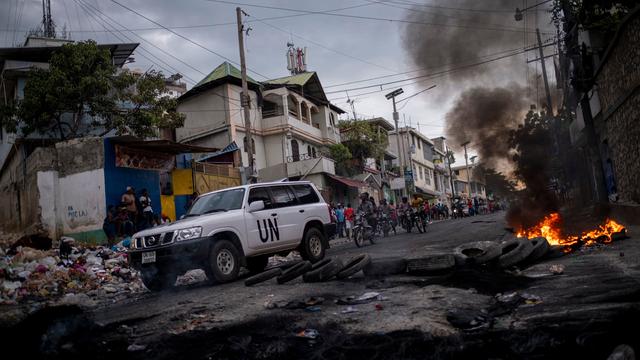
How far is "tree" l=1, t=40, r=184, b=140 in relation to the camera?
18.8 metres

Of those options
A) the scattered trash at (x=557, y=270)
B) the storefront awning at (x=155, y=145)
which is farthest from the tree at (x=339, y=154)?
the scattered trash at (x=557, y=270)

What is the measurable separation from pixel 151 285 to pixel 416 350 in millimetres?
6453

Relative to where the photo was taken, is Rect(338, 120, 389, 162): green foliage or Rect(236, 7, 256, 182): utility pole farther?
Rect(338, 120, 389, 162): green foliage

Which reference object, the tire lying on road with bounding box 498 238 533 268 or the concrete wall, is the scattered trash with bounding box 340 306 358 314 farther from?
the concrete wall

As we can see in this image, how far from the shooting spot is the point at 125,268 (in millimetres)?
12383

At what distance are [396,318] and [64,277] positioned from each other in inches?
336

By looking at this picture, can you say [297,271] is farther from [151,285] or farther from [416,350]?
[416,350]

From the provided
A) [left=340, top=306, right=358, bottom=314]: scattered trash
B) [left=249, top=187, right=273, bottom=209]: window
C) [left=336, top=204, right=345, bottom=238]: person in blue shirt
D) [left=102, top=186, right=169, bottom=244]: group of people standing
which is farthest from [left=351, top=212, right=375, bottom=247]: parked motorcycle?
[left=340, top=306, right=358, bottom=314]: scattered trash

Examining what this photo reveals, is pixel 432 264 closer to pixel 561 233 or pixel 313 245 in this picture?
pixel 313 245

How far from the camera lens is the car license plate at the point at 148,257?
8.23 metres

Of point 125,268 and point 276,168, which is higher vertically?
point 276,168

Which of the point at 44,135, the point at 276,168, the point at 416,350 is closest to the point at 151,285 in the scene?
the point at 416,350

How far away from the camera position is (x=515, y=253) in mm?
7602

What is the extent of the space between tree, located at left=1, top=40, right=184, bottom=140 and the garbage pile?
793cm
